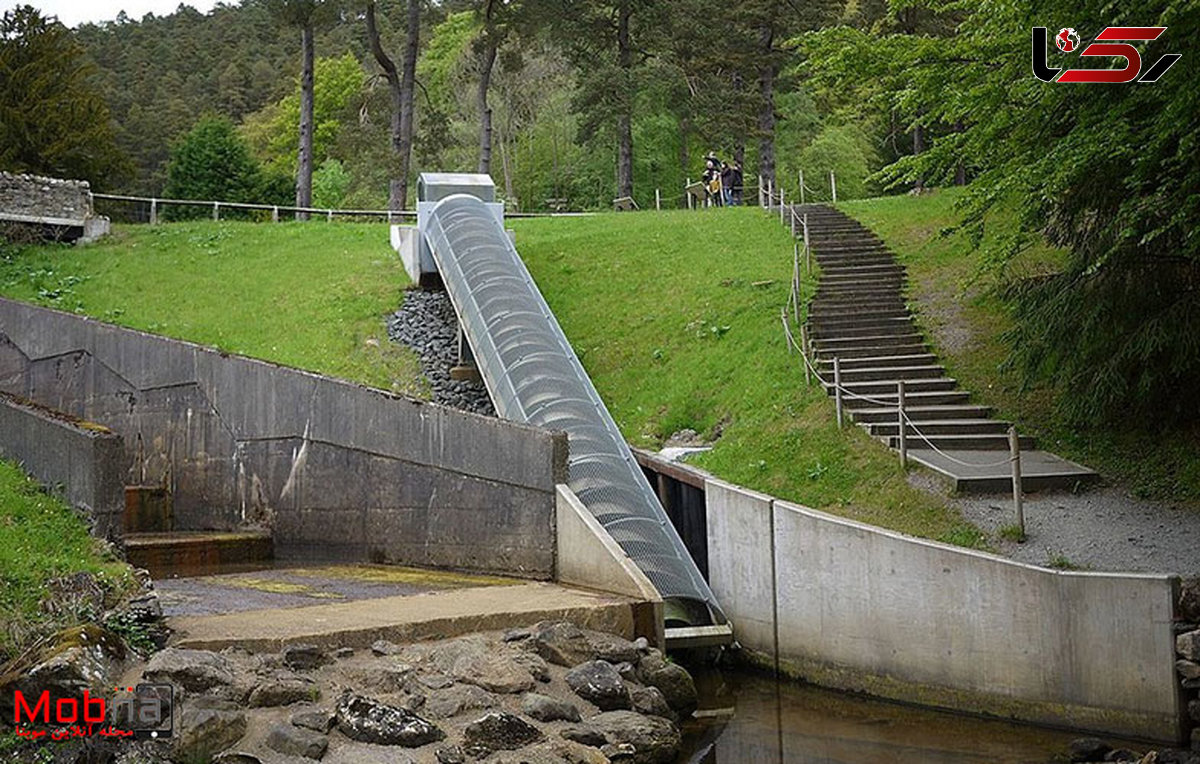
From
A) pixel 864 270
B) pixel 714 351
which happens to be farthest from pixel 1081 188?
pixel 864 270

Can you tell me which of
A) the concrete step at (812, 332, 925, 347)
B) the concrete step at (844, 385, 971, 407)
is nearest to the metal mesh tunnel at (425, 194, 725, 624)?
the concrete step at (844, 385, 971, 407)

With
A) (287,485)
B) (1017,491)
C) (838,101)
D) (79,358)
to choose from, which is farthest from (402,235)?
(838,101)

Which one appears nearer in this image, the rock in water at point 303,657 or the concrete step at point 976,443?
the rock in water at point 303,657

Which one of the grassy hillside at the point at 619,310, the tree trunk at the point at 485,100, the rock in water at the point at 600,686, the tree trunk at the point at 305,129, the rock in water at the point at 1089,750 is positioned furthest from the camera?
the tree trunk at the point at 485,100

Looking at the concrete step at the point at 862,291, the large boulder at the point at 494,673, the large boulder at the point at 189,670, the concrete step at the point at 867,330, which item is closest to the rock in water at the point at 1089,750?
the large boulder at the point at 494,673

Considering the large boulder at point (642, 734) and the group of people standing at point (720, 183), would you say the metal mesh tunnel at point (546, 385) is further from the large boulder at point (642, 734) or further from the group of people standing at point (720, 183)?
the group of people standing at point (720, 183)

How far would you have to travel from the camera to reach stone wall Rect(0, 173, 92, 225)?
3078 centimetres

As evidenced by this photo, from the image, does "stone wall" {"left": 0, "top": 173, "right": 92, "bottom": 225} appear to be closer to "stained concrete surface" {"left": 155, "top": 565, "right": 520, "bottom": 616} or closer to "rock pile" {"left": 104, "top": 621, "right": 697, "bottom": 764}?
"stained concrete surface" {"left": 155, "top": 565, "right": 520, "bottom": 616}

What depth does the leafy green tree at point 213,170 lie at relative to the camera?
41.1 meters

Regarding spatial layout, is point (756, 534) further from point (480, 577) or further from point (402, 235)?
point (402, 235)

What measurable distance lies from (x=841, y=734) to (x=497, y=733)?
3588 millimetres

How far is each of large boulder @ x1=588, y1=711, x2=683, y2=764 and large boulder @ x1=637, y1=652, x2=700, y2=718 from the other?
93cm

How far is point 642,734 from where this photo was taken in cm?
1139

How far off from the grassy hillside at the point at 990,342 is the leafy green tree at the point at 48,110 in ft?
66.8
